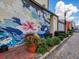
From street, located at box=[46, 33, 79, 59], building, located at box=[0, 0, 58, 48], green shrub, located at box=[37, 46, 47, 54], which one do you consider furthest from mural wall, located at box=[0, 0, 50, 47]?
street, located at box=[46, 33, 79, 59]

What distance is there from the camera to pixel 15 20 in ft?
38.2

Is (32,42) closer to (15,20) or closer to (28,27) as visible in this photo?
(15,20)

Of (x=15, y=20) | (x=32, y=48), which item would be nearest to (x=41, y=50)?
(x=32, y=48)

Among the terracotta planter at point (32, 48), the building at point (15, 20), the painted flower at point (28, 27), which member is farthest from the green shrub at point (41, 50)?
the painted flower at point (28, 27)

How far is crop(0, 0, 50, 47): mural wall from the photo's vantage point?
10227 mm

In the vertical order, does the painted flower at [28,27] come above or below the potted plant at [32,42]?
above

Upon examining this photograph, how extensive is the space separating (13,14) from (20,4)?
1.27m

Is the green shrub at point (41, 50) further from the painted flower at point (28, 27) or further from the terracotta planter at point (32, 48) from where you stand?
the painted flower at point (28, 27)

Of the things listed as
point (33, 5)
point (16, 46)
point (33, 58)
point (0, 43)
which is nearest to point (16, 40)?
point (16, 46)

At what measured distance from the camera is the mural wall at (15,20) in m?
10.2

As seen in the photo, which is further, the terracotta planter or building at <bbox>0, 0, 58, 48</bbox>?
the terracotta planter

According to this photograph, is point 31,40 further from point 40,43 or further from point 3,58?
point 3,58

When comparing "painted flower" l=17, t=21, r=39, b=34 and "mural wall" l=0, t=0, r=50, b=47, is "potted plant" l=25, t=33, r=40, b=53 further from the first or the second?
"painted flower" l=17, t=21, r=39, b=34

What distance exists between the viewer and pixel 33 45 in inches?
416
